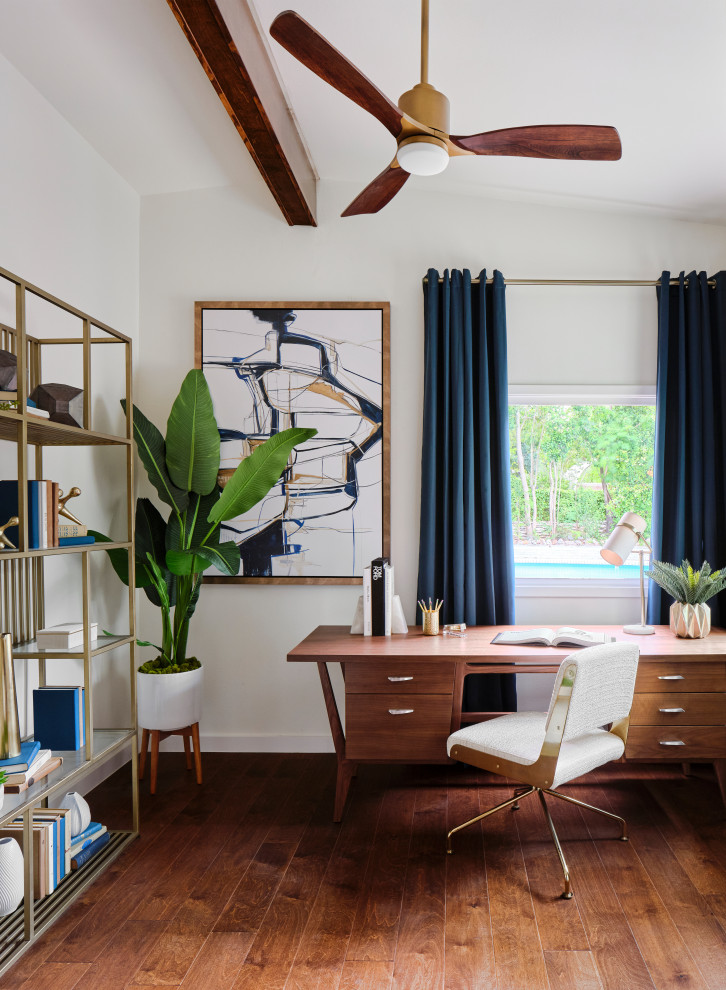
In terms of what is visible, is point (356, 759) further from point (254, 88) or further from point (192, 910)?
point (254, 88)

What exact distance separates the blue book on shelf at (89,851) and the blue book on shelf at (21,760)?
57cm

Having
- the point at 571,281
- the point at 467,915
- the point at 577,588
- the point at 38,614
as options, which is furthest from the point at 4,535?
the point at 571,281

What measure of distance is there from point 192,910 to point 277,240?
10.2ft

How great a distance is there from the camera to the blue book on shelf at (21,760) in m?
2.15

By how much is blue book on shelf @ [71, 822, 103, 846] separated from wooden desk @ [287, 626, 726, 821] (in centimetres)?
92

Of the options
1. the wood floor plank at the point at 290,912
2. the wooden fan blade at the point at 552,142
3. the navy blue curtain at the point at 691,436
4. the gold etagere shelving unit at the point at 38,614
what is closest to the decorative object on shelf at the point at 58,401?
the gold etagere shelving unit at the point at 38,614

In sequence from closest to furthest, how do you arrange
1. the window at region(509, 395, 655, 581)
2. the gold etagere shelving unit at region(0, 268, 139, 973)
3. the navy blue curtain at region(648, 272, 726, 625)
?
the gold etagere shelving unit at region(0, 268, 139, 973)
the navy blue curtain at region(648, 272, 726, 625)
the window at region(509, 395, 655, 581)

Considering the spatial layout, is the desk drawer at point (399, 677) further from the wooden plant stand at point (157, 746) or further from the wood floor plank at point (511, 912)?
the wooden plant stand at point (157, 746)

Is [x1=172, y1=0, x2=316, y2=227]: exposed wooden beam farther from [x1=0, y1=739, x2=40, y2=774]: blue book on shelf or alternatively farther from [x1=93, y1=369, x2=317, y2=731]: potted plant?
[x1=0, y1=739, x2=40, y2=774]: blue book on shelf

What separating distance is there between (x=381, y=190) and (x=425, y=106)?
1.79 feet

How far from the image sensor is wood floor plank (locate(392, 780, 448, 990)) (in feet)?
6.59

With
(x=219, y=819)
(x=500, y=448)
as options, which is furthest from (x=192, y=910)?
(x=500, y=448)

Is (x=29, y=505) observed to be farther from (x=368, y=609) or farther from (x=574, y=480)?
(x=574, y=480)

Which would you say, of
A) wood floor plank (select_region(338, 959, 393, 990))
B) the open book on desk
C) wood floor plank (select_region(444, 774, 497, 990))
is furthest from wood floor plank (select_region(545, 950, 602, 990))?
the open book on desk
